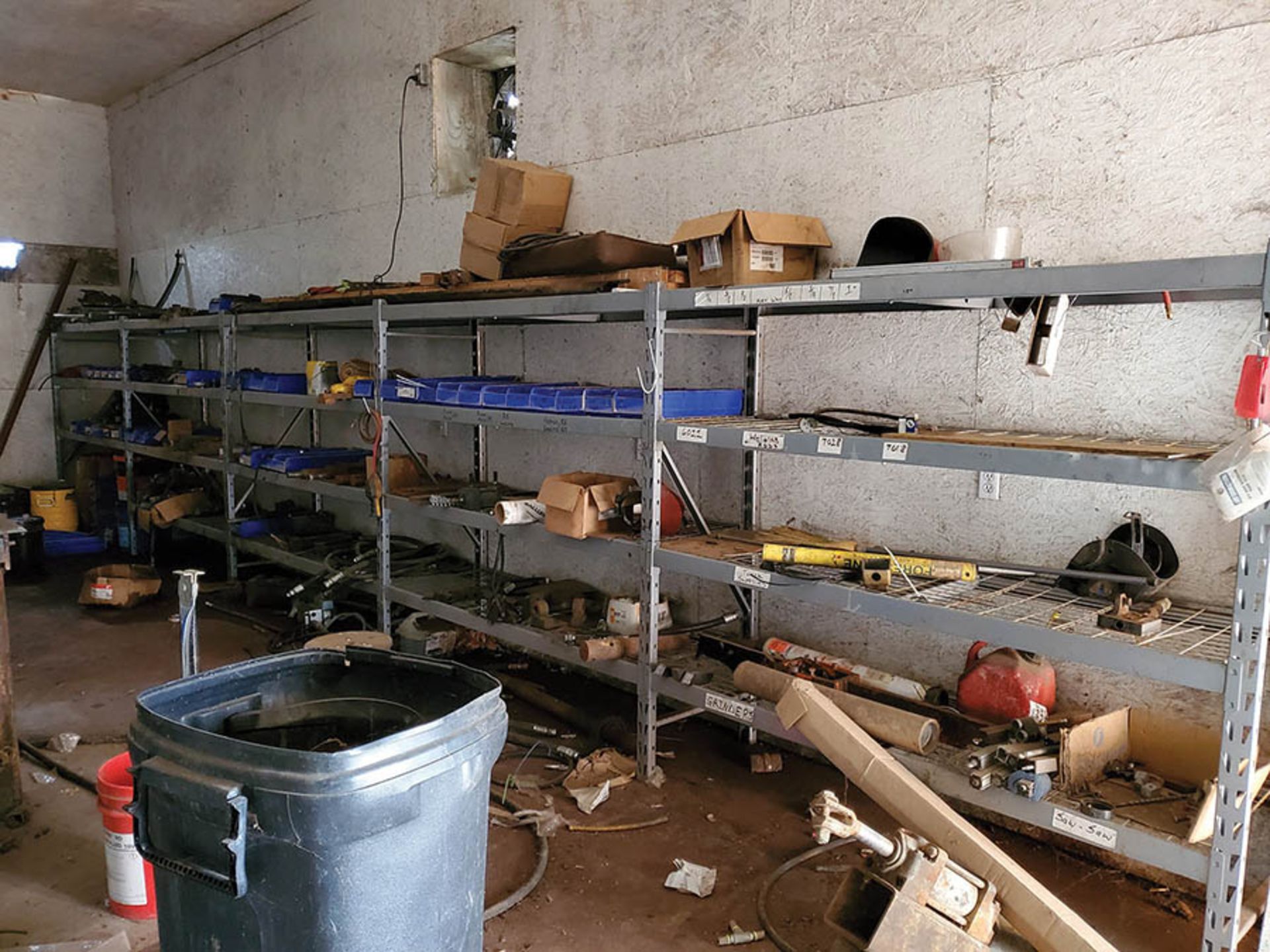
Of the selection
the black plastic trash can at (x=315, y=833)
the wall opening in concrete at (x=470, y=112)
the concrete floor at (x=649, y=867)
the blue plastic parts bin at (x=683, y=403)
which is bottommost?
the concrete floor at (x=649, y=867)

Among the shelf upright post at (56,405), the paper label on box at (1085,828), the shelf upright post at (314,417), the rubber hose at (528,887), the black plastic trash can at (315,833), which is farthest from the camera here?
the shelf upright post at (56,405)

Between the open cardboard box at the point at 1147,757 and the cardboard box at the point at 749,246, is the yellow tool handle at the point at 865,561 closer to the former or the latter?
the open cardboard box at the point at 1147,757

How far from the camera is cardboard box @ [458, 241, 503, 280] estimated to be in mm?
3688

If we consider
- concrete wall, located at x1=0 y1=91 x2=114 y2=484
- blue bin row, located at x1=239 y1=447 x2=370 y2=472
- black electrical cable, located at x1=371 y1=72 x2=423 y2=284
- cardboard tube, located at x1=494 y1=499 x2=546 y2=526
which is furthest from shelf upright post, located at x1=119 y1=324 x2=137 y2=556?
cardboard tube, located at x1=494 y1=499 x2=546 y2=526

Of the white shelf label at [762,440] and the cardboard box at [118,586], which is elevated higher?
the white shelf label at [762,440]

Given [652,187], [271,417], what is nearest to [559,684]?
[652,187]

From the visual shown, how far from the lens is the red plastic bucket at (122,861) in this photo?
224 centimetres

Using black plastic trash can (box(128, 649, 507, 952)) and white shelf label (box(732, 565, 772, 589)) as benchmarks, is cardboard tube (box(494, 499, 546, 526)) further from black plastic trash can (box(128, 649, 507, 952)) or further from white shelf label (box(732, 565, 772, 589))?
black plastic trash can (box(128, 649, 507, 952))

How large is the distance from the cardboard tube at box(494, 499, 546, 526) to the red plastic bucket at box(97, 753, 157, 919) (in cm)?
145

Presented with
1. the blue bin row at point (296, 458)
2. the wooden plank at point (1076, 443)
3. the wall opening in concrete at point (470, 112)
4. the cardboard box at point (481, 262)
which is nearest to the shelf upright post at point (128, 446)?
the blue bin row at point (296, 458)

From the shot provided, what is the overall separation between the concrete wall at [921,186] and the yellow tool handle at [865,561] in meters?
0.36

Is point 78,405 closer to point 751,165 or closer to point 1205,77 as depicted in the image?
point 751,165

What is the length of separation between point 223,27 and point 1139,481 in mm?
6072

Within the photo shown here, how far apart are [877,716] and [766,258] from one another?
141 cm
